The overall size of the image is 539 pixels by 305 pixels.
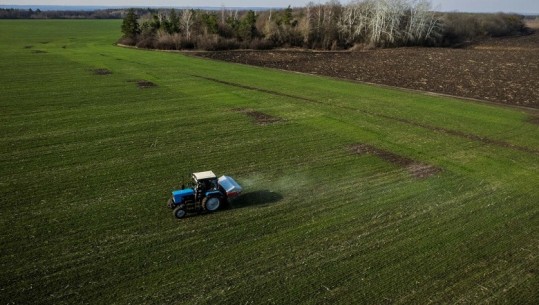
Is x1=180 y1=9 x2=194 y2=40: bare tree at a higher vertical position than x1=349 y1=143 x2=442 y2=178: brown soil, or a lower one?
higher

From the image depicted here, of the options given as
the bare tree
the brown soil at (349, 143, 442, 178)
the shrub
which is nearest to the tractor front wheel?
the brown soil at (349, 143, 442, 178)

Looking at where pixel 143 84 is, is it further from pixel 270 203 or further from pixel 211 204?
pixel 270 203

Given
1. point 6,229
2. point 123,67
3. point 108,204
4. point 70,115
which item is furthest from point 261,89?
point 6,229

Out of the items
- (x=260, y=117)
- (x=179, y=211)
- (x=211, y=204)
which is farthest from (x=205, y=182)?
(x=260, y=117)

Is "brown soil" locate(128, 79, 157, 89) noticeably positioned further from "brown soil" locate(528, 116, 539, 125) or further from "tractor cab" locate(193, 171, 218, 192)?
"brown soil" locate(528, 116, 539, 125)

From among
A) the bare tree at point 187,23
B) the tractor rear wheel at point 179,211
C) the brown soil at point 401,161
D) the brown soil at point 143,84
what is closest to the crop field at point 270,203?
the brown soil at point 401,161

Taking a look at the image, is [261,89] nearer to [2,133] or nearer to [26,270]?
[2,133]
